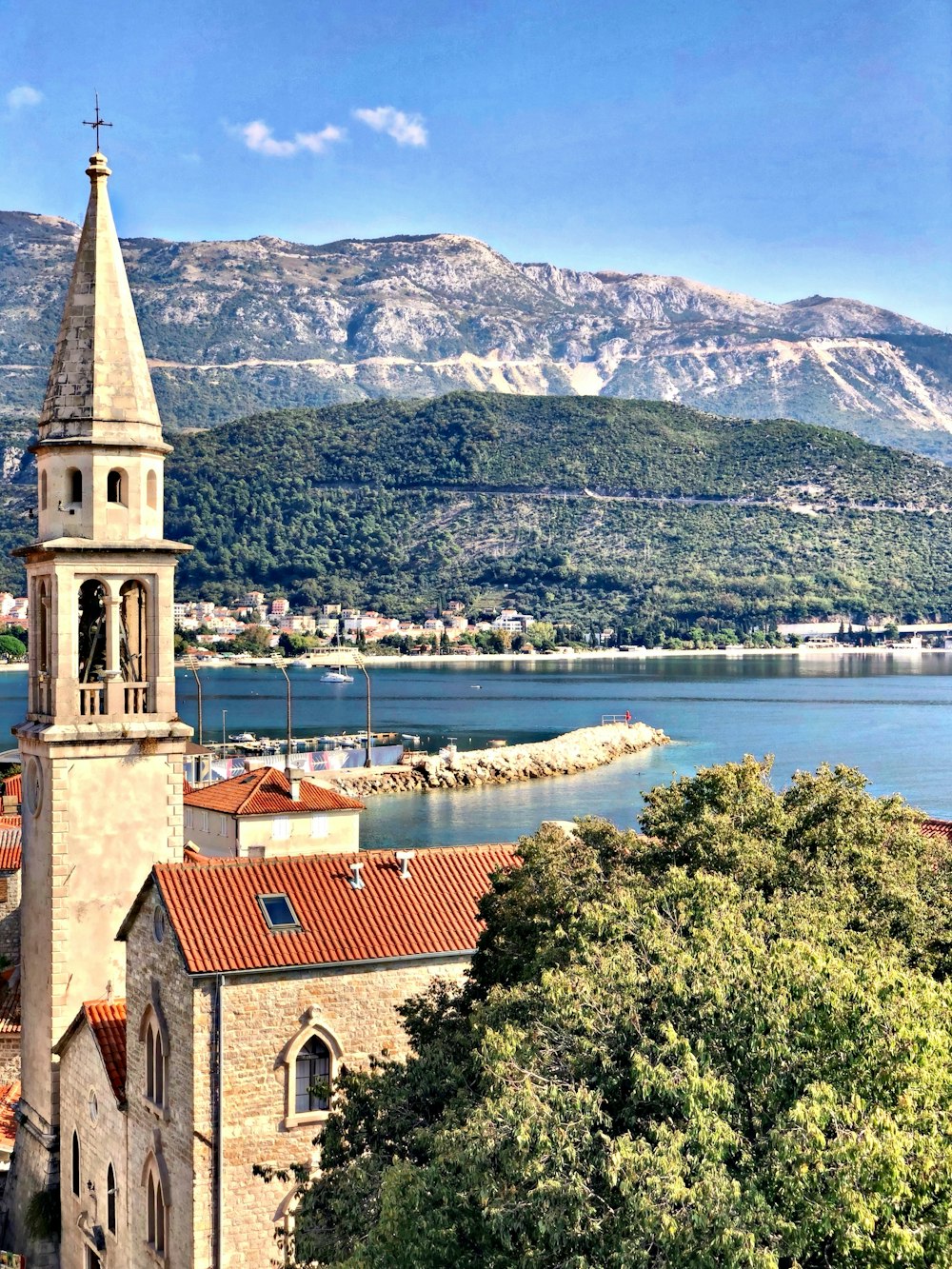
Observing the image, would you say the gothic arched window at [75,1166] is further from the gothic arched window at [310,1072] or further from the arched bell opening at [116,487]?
the arched bell opening at [116,487]

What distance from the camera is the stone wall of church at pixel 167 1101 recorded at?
1373cm

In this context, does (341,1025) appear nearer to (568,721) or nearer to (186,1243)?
(186,1243)

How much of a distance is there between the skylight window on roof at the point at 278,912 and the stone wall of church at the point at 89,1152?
6.85ft

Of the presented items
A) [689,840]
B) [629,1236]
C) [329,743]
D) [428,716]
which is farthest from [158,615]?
[428,716]

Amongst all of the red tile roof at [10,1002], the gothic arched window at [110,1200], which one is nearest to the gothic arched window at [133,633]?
the gothic arched window at [110,1200]

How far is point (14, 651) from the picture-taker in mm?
180000

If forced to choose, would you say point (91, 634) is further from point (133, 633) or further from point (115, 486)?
point (115, 486)

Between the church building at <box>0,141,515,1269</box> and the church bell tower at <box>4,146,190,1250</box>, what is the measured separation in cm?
2

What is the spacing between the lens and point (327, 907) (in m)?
14.8

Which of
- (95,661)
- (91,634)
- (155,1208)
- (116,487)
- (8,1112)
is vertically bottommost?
(8,1112)

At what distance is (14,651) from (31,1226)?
16927cm

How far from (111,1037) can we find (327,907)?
2.23m

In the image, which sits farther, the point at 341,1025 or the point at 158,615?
the point at 158,615

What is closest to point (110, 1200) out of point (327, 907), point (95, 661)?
point (327, 907)
